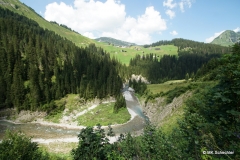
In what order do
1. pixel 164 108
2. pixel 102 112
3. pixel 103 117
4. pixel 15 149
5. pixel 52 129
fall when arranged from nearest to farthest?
pixel 15 149 < pixel 164 108 < pixel 52 129 < pixel 103 117 < pixel 102 112

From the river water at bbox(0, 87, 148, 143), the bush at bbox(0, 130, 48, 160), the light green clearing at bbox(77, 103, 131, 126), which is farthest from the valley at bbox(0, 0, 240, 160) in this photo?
the light green clearing at bbox(77, 103, 131, 126)

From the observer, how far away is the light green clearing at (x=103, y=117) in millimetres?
56750

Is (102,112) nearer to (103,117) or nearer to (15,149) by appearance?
(103,117)

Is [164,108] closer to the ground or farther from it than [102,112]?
farther from it

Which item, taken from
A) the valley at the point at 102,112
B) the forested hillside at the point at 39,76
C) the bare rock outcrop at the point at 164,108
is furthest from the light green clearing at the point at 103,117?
the forested hillside at the point at 39,76

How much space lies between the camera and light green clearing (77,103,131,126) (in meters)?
56.8

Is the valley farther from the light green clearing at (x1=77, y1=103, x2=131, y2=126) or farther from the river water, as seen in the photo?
the light green clearing at (x1=77, y1=103, x2=131, y2=126)

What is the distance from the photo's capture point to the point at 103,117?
6106 cm

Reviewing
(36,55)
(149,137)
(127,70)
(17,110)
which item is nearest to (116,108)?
(17,110)

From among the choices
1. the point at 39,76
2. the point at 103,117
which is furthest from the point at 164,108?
the point at 39,76

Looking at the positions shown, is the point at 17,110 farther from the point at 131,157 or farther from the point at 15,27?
the point at 15,27

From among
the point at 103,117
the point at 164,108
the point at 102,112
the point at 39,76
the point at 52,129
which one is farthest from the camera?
the point at 39,76

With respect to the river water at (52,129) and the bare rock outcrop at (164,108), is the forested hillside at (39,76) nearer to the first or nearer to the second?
the river water at (52,129)

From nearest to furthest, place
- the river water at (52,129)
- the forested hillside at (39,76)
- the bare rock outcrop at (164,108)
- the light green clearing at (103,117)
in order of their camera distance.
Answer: the bare rock outcrop at (164,108) < the river water at (52,129) < the light green clearing at (103,117) < the forested hillside at (39,76)
